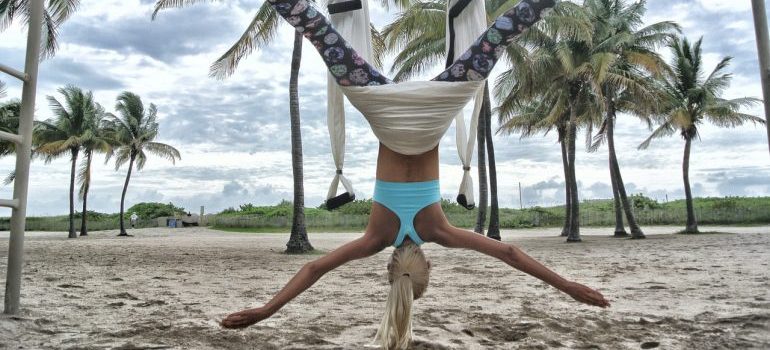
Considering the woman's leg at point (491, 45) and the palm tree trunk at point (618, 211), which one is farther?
the palm tree trunk at point (618, 211)

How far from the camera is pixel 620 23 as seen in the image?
55.4 ft

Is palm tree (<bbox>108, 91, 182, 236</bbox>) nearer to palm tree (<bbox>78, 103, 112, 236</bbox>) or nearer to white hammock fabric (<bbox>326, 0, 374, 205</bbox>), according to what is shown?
palm tree (<bbox>78, 103, 112, 236</bbox>)

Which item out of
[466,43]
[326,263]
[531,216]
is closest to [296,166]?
[466,43]

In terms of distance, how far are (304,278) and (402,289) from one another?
20.2 inches

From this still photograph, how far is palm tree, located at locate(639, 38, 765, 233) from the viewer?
59.2ft

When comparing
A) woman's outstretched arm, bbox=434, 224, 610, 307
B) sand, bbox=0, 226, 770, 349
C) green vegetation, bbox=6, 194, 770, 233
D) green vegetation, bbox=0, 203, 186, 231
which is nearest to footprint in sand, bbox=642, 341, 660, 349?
sand, bbox=0, 226, 770, 349

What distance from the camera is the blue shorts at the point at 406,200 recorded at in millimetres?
2479

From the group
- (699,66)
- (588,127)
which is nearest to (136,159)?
(588,127)

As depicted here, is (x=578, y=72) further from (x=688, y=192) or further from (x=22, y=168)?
(x=22, y=168)

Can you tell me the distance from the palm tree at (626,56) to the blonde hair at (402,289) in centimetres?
1481

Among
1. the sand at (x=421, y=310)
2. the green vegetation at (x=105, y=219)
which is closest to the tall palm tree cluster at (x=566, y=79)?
the sand at (x=421, y=310)

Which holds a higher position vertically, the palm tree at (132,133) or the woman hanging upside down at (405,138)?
the palm tree at (132,133)

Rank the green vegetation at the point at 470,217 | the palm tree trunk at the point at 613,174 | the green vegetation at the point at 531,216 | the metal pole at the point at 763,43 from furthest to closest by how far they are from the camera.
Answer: the green vegetation at the point at 531,216 → the green vegetation at the point at 470,217 → the palm tree trunk at the point at 613,174 → the metal pole at the point at 763,43

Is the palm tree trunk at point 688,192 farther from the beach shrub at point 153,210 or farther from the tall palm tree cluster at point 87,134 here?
the beach shrub at point 153,210
